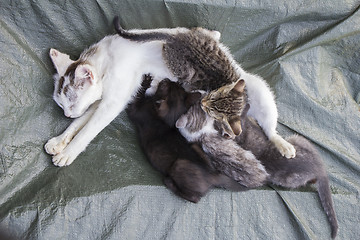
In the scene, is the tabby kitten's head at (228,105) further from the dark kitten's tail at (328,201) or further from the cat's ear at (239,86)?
the dark kitten's tail at (328,201)

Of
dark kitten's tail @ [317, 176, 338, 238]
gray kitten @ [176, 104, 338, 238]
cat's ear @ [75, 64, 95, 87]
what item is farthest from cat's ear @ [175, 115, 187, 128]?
dark kitten's tail @ [317, 176, 338, 238]

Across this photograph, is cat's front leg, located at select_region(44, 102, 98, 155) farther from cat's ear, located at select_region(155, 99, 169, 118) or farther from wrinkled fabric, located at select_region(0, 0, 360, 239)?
cat's ear, located at select_region(155, 99, 169, 118)

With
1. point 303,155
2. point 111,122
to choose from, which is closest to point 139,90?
point 111,122

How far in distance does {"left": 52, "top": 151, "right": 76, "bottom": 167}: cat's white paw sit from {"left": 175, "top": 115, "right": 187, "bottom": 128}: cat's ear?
1.90 ft

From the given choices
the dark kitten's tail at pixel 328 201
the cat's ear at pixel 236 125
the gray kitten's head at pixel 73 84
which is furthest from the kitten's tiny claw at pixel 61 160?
the dark kitten's tail at pixel 328 201

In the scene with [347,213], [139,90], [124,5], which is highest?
[124,5]

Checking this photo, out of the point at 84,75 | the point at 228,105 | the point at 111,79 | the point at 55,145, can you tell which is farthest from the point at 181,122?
the point at 55,145

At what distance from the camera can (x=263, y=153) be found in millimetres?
1743

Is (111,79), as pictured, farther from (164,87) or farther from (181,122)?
(181,122)

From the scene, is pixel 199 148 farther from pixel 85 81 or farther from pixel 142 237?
pixel 85 81

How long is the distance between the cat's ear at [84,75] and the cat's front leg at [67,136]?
0.66 ft

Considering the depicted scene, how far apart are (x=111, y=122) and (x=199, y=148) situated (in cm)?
53

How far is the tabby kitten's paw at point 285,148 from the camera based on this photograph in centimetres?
169

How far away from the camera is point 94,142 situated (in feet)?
5.78
